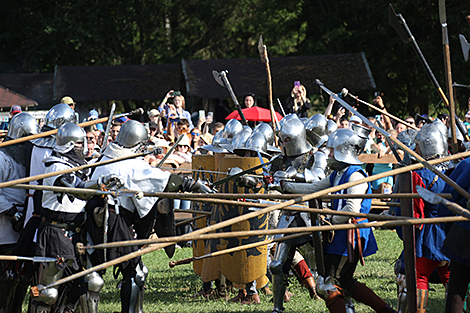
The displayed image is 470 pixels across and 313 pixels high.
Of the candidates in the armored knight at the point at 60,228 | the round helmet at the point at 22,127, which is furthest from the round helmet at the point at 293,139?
the round helmet at the point at 22,127

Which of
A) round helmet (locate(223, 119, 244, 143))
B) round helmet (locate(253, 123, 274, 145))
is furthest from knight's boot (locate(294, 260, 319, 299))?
round helmet (locate(223, 119, 244, 143))

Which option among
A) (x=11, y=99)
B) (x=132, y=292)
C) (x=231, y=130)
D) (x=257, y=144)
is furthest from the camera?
(x=11, y=99)

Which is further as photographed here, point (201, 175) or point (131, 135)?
point (201, 175)

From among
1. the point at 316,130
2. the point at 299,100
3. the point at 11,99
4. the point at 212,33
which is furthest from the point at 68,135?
the point at 212,33

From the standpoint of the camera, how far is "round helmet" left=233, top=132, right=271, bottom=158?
6634 millimetres

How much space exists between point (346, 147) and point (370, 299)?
1.19 meters

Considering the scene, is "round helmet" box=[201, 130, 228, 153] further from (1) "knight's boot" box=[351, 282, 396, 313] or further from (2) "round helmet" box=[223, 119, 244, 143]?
(1) "knight's boot" box=[351, 282, 396, 313]

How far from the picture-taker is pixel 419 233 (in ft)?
16.3

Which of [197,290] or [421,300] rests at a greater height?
[421,300]

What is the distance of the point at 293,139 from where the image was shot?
6.00 metres

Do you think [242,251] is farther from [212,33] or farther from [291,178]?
[212,33]

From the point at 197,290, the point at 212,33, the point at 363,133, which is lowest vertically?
the point at 197,290

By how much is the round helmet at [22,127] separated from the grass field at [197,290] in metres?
1.87

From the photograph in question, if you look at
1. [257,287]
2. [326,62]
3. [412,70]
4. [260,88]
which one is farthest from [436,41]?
[257,287]
